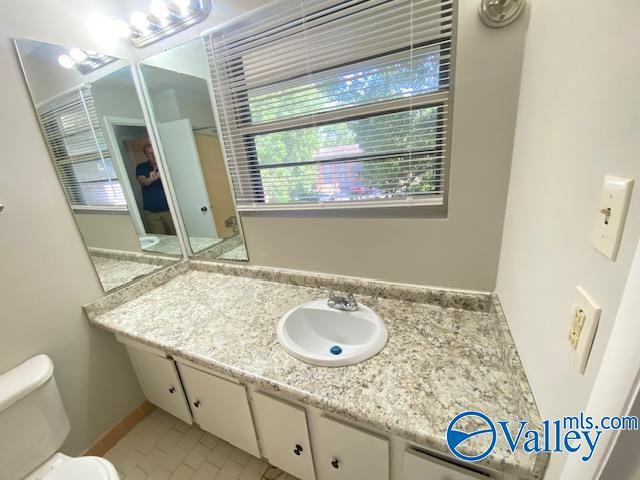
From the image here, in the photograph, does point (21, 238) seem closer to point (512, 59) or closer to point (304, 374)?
point (304, 374)

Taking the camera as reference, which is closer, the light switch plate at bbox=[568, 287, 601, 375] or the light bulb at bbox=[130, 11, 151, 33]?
the light switch plate at bbox=[568, 287, 601, 375]

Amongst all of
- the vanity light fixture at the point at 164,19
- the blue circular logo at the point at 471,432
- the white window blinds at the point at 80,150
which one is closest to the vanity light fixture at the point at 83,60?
the white window blinds at the point at 80,150

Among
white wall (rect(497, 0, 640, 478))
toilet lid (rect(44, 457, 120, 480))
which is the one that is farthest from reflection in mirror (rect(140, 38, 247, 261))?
white wall (rect(497, 0, 640, 478))

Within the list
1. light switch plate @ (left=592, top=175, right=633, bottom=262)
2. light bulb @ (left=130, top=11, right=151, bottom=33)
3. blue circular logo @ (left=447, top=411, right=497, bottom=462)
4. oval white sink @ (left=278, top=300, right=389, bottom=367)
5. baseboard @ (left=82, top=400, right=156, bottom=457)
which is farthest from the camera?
baseboard @ (left=82, top=400, right=156, bottom=457)

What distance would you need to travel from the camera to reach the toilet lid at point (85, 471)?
38.8 inches

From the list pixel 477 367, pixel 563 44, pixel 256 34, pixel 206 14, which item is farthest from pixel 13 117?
pixel 477 367

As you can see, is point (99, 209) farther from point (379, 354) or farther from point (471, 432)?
point (471, 432)

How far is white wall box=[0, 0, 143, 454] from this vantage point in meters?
1.08

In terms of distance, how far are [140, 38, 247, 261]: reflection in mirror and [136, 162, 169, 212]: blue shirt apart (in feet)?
0.28

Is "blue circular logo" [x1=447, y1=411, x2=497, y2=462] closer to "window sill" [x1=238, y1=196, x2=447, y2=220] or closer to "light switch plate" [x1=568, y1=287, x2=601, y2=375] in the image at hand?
"light switch plate" [x1=568, y1=287, x2=601, y2=375]

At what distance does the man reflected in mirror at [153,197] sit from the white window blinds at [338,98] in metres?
0.59

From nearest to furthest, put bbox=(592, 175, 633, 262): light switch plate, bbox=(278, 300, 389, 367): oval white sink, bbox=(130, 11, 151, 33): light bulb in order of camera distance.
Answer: bbox=(592, 175, 633, 262): light switch plate → bbox=(278, 300, 389, 367): oval white sink → bbox=(130, 11, 151, 33): light bulb

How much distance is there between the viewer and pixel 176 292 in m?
1.54

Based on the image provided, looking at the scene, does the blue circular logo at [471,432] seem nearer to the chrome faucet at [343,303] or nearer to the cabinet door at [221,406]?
the chrome faucet at [343,303]
